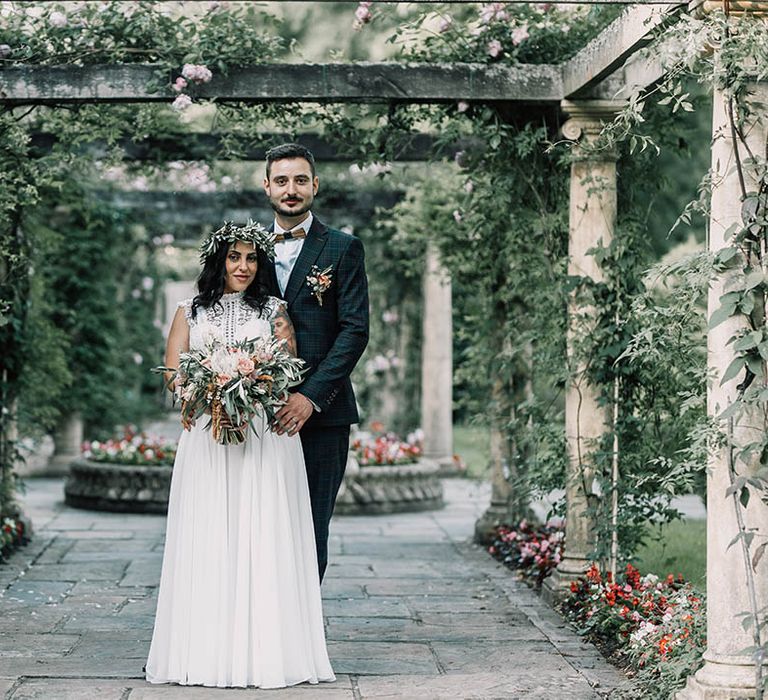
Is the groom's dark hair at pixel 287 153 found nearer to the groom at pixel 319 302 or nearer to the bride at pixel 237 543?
the groom at pixel 319 302

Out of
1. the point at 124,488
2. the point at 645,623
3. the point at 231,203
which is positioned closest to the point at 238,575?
the point at 645,623

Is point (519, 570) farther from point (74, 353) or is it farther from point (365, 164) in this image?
point (74, 353)

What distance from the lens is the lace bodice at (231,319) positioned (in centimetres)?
474

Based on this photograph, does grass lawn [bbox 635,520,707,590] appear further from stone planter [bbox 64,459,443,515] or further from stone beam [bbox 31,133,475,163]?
stone beam [bbox 31,133,475,163]

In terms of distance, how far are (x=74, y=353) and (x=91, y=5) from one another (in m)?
7.63

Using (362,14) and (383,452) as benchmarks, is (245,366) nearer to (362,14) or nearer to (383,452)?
(362,14)

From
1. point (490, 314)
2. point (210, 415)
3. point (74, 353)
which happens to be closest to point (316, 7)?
point (74, 353)

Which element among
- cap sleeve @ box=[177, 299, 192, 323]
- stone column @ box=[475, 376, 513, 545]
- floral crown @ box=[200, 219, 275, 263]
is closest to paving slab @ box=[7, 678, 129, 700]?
cap sleeve @ box=[177, 299, 192, 323]

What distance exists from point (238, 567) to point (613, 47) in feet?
8.50

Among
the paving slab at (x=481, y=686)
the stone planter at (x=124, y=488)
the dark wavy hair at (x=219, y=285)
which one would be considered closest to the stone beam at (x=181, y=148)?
the stone planter at (x=124, y=488)

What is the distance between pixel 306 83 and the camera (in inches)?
245

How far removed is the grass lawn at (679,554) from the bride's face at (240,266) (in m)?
2.64

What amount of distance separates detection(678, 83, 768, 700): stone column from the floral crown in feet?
5.25

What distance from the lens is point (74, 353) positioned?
44.7ft
